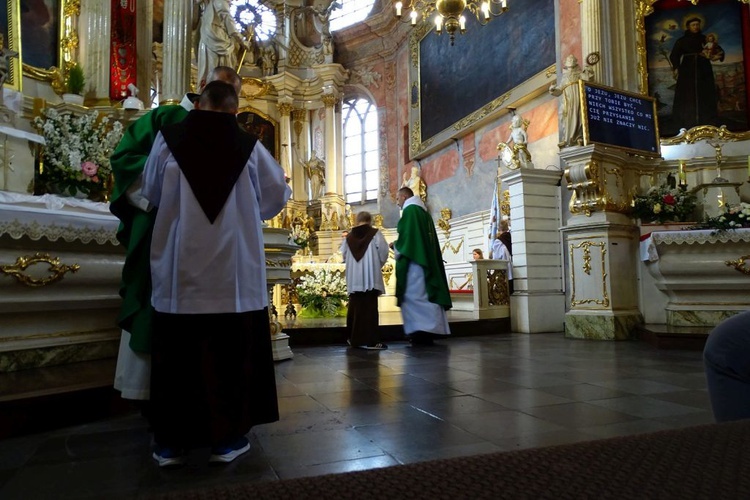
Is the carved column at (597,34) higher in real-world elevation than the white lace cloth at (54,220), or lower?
higher

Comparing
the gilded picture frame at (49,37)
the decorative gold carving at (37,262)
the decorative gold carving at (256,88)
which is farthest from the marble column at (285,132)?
the decorative gold carving at (37,262)

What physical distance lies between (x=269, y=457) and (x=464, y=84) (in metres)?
12.4

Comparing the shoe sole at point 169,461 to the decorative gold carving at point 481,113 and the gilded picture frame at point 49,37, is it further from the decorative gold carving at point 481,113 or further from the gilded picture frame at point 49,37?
the decorative gold carving at point 481,113

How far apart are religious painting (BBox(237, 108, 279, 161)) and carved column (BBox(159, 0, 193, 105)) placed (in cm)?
1144

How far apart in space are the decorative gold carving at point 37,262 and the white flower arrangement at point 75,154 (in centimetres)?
121

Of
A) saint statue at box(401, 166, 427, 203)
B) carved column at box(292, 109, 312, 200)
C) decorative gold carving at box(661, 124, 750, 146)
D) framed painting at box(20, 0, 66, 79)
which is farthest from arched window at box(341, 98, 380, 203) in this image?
framed painting at box(20, 0, 66, 79)

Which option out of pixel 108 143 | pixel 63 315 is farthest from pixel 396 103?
pixel 63 315

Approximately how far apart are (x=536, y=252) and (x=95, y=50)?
256 inches

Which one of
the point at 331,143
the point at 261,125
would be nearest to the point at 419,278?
the point at 331,143

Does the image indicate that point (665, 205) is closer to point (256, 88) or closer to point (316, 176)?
point (316, 176)

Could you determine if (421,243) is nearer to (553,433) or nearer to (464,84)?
(553,433)

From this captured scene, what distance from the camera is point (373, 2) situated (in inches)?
711

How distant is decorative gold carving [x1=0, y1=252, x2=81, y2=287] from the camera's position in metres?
3.15

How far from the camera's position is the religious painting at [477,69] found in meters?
10.4
